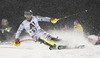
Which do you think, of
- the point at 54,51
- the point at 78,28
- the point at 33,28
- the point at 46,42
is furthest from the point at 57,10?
the point at 54,51

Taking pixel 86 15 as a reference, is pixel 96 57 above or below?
below

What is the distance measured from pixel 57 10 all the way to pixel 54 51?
2485 mm

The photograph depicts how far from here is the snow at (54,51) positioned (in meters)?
4.54

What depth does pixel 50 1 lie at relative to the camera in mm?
6961

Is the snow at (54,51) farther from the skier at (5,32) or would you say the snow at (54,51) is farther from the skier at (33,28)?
the skier at (5,32)

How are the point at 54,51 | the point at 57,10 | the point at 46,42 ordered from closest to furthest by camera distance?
the point at 54,51
the point at 46,42
the point at 57,10

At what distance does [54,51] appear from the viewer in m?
4.99

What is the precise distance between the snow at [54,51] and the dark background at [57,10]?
635mm

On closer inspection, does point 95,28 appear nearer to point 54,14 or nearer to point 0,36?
point 54,14

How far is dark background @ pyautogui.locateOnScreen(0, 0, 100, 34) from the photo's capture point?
6.60 metres

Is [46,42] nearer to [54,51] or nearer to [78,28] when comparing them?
[54,51]

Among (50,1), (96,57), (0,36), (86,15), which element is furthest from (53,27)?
(96,57)

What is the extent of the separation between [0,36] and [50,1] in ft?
7.48

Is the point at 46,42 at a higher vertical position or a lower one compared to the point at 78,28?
lower
